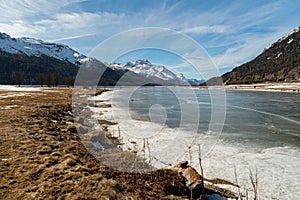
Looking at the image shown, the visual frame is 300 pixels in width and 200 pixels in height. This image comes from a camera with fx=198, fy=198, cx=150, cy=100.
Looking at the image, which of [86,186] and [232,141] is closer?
[86,186]

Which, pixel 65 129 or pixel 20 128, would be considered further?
pixel 65 129

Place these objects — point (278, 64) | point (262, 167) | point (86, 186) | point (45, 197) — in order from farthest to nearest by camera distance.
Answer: point (278, 64) < point (262, 167) < point (86, 186) < point (45, 197)

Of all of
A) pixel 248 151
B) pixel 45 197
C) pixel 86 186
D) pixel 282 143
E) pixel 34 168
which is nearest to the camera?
pixel 45 197

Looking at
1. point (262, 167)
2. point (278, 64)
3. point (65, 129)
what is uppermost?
point (278, 64)

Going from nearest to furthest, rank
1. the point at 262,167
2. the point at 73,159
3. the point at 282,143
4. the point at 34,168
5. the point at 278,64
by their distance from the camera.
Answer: the point at 34,168
the point at 73,159
the point at 262,167
the point at 282,143
the point at 278,64

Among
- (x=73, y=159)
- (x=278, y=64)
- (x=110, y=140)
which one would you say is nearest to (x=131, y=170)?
(x=73, y=159)

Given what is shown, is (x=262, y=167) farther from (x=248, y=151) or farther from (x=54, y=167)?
(x=54, y=167)

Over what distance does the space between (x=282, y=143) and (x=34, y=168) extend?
16083 millimetres

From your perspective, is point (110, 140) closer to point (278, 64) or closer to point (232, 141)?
point (232, 141)

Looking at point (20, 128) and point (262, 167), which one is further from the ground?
point (20, 128)

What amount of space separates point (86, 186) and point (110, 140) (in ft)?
28.9

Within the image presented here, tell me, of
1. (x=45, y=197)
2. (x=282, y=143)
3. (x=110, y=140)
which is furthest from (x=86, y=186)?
(x=282, y=143)

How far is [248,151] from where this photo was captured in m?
13.2

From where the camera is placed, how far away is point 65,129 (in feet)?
51.6
